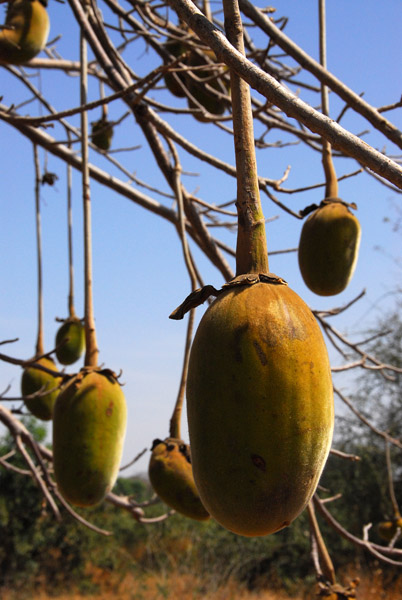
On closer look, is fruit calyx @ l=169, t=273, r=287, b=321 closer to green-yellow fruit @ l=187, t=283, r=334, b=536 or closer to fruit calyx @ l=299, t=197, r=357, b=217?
green-yellow fruit @ l=187, t=283, r=334, b=536

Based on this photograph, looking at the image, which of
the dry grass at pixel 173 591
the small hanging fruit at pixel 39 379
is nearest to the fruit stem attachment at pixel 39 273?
the small hanging fruit at pixel 39 379

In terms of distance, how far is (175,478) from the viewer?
118 cm

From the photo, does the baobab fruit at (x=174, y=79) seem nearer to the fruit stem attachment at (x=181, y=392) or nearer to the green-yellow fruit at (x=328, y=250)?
the green-yellow fruit at (x=328, y=250)

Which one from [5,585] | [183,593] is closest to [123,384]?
[183,593]

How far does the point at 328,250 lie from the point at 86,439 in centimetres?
74

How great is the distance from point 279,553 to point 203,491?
1031 cm

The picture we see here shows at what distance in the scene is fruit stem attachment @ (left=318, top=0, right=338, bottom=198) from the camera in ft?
5.26

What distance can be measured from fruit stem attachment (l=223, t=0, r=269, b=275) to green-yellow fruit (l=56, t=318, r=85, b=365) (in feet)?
5.33

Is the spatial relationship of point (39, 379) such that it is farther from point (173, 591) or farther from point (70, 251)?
point (173, 591)

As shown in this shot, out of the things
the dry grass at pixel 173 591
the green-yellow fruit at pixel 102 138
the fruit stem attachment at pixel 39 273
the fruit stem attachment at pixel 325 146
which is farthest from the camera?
the dry grass at pixel 173 591

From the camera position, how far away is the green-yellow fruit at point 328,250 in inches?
59.4

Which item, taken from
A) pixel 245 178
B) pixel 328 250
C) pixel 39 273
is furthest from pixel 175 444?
pixel 39 273

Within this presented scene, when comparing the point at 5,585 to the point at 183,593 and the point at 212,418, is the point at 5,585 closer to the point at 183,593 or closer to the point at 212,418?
the point at 183,593

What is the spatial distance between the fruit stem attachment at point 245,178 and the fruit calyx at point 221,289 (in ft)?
0.05
